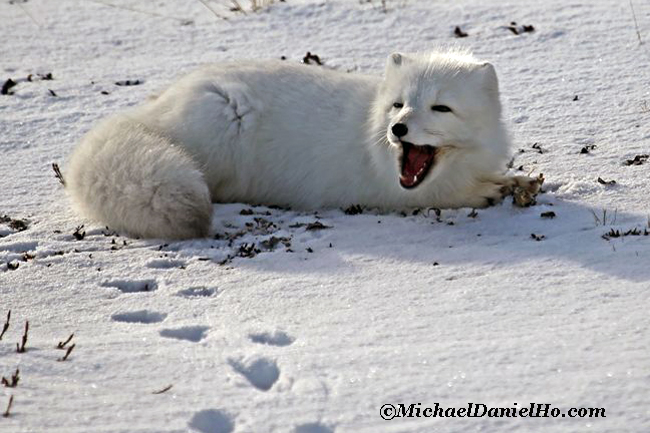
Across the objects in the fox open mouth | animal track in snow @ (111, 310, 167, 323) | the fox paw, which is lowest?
animal track in snow @ (111, 310, 167, 323)

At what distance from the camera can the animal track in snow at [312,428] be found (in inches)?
112

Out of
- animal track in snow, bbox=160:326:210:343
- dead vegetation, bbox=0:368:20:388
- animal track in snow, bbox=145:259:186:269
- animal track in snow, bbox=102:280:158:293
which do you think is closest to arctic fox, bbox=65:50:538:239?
animal track in snow, bbox=145:259:186:269

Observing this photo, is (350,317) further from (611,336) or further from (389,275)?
(611,336)

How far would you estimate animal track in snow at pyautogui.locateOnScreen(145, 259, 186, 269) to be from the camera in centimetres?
434

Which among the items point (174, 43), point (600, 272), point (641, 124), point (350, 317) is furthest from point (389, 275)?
point (174, 43)

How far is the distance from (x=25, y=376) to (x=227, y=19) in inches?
228

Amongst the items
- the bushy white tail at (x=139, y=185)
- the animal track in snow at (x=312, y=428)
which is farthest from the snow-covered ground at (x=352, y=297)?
the bushy white tail at (x=139, y=185)

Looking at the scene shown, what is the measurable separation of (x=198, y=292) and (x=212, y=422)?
1.15m

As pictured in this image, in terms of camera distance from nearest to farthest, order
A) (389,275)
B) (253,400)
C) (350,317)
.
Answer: (253,400), (350,317), (389,275)

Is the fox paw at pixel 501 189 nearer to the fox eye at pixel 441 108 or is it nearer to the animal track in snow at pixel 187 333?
the fox eye at pixel 441 108

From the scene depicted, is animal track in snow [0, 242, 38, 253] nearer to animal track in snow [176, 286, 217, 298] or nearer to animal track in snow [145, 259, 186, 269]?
animal track in snow [145, 259, 186, 269]

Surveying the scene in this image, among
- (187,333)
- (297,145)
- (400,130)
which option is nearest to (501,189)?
(400,130)

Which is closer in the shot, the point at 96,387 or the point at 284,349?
the point at 96,387

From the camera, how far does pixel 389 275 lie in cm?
411
